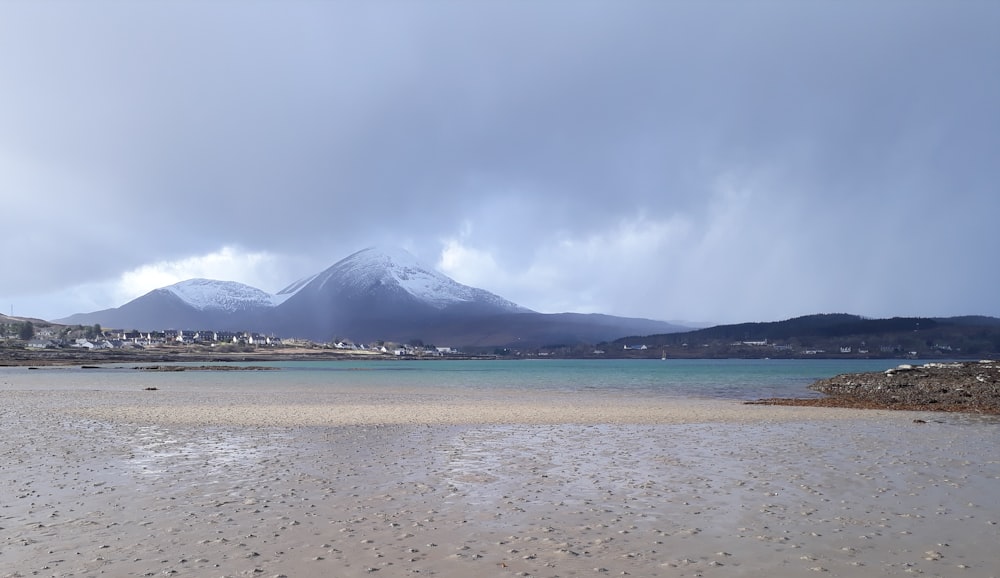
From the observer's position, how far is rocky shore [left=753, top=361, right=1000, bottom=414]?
3369 centimetres

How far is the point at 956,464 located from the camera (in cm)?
1571

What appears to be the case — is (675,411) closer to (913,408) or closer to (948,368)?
(913,408)

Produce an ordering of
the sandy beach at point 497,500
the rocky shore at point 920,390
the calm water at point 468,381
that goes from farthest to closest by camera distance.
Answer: the calm water at point 468,381
the rocky shore at point 920,390
the sandy beach at point 497,500

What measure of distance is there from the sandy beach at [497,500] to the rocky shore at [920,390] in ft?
39.1

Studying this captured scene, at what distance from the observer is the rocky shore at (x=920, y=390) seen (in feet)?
111

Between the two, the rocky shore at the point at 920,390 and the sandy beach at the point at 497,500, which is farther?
the rocky shore at the point at 920,390

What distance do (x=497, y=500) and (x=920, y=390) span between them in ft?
127

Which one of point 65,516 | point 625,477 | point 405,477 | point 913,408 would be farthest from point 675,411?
point 65,516

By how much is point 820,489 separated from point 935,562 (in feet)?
15.6

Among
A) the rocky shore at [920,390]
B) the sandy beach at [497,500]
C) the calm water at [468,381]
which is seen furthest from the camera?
the calm water at [468,381]

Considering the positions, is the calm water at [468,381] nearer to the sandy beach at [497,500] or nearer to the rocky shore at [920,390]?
the rocky shore at [920,390]

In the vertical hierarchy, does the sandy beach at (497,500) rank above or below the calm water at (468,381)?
above

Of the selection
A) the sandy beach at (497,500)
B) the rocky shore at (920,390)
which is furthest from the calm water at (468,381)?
the sandy beach at (497,500)

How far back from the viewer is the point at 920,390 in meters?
39.6
